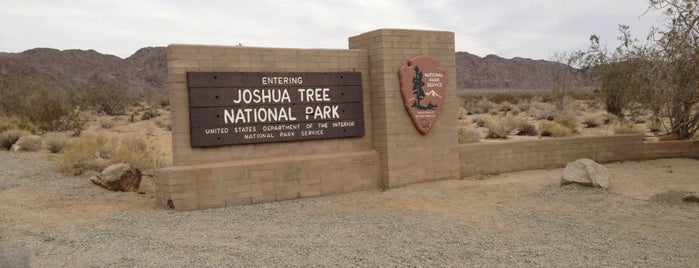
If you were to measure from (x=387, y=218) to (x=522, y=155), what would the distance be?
6.24 metres

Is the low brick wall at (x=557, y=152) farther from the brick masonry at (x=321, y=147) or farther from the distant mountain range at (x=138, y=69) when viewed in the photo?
the distant mountain range at (x=138, y=69)

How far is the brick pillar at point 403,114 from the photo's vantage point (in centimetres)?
1195

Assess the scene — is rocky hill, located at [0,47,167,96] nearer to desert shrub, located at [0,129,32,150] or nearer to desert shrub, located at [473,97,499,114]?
desert shrub, located at [473,97,499,114]

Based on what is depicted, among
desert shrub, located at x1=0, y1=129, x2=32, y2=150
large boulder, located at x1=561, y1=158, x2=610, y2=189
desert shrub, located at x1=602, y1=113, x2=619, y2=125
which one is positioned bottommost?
large boulder, located at x1=561, y1=158, x2=610, y2=189

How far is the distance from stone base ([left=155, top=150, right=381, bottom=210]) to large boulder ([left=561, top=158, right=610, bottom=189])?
3.65 m

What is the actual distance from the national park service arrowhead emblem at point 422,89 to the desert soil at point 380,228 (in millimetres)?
1408

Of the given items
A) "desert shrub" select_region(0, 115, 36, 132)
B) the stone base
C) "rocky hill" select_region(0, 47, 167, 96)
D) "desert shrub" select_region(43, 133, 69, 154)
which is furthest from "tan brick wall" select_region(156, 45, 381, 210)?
"rocky hill" select_region(0, 47, 167, 96)

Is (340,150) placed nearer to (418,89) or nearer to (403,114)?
(403,114)

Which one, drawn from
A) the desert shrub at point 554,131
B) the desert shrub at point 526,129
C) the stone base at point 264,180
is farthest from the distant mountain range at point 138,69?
the stone base at point 264,180

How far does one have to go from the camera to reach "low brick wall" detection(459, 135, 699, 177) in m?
13.6

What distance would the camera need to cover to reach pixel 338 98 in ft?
38.9

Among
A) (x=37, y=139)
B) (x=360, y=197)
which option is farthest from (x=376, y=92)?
(x=37, y=139)

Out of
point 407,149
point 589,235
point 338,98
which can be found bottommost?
point 589,235

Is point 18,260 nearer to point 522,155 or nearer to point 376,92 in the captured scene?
point 376,92
